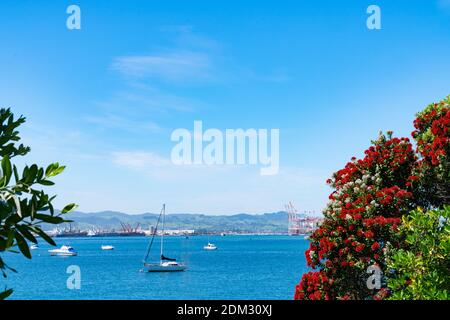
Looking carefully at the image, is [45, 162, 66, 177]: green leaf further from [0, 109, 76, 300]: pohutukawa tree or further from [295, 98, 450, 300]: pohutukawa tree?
[295, 98, 450, 300]: pohutukawa tree

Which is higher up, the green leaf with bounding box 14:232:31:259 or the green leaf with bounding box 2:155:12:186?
the green leaf with bounding box 2:155:12:186

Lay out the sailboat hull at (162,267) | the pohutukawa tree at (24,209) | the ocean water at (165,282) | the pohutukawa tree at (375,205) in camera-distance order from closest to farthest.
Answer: the pohutukawa tree at (24,209) < the pohutukawa tree at (375,205) < the ocean water at (165,282) < the sailboat hull at (162,267)

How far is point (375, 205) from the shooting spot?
10.0 metres

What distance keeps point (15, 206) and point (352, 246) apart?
832cm

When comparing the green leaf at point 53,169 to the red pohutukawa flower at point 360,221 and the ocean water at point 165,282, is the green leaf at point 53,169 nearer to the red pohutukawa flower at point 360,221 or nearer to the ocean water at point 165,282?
the red pohutukawa flower at point 360,221

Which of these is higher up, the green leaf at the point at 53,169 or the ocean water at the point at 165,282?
the green leaf at the point at 53,169

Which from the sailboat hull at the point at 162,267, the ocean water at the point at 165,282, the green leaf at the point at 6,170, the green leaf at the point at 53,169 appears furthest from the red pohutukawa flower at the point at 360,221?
the sailboat hull at the point at 162,267

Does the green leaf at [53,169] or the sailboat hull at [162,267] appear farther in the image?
the sailboat hull at [162,267]

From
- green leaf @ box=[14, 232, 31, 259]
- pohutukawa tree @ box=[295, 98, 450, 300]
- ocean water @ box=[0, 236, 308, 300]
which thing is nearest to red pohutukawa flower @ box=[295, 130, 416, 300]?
pohutukawa tree @ box=[295, 98, 450, 300]

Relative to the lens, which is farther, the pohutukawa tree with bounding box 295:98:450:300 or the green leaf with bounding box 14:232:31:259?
the pohutukawa tree with bounding box 295:98:450:300

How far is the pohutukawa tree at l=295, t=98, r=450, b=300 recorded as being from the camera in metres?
9.84

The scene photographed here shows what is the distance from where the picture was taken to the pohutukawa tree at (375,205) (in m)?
9.84
